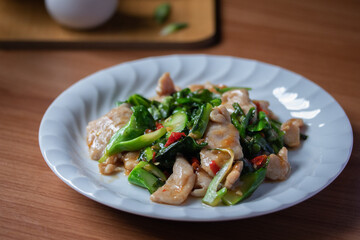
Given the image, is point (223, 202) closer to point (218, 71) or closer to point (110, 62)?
point (218, 71)

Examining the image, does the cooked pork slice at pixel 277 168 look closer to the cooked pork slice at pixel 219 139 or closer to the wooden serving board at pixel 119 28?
the cooked pork slice at pixel 219 139

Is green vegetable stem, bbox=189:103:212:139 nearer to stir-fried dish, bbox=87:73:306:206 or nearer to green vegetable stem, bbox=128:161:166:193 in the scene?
stir-fried dish, bbox=87:73:306:206

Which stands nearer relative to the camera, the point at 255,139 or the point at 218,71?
the point at 255,139

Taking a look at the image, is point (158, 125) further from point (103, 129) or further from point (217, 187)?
point (217, 187)

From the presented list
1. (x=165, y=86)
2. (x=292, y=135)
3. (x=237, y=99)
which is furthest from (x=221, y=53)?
(x=292, y=135)

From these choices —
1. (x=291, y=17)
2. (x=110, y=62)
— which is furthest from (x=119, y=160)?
(x=291, y=17)
